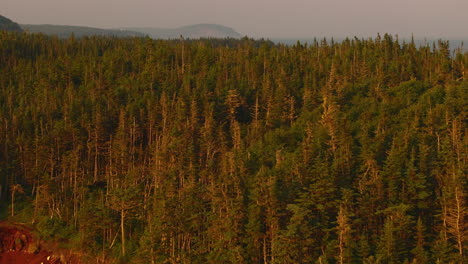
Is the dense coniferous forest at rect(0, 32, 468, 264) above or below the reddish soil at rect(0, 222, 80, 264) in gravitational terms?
above

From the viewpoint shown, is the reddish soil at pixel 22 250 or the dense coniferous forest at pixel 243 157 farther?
the reddish soil at pixel 22 250

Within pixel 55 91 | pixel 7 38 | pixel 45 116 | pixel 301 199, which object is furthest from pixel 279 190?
pixel 7 38

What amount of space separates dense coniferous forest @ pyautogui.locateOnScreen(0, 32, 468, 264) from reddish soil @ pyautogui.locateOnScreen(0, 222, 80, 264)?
2.02 meters

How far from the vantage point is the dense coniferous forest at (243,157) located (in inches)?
2079

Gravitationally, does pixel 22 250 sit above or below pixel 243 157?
below

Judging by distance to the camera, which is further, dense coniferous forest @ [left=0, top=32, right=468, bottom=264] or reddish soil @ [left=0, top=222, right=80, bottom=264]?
reddish soil @ [left=0, top=222, right=80, bottom=264]

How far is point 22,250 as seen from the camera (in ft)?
231

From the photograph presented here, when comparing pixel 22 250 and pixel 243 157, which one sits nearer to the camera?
pixel 22 250

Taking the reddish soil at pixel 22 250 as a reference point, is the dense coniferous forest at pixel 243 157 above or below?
above

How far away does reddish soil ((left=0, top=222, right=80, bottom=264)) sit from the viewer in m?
68.2

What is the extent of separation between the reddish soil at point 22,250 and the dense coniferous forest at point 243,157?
6.64ft

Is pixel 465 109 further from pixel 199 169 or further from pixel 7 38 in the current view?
pixel 7 38

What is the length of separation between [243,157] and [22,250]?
111 ft

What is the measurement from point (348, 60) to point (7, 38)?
119998mm
